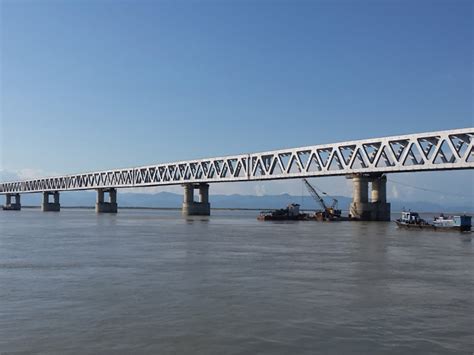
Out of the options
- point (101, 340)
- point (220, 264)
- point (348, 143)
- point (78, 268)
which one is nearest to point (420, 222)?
point (348, 143)

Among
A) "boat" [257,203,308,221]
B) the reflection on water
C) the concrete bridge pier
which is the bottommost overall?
"boat" [257,203,308,221]

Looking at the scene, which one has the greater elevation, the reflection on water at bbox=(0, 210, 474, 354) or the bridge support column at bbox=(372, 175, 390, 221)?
the bridge support column at bbox=(372, 175, 390, 221)

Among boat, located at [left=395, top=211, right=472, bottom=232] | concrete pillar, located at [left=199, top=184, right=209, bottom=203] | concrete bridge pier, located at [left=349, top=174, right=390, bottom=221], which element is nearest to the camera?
boat, located at [left=395, top=211, right=472, bottom=232]

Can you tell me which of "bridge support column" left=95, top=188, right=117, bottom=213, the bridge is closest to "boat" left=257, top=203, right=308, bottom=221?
the bridge

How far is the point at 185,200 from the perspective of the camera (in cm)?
15638

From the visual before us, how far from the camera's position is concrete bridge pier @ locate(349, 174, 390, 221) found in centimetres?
10731

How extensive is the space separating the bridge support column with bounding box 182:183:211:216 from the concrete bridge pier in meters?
55.9

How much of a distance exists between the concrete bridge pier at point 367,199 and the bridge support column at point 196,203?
55.9m

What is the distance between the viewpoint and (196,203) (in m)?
155

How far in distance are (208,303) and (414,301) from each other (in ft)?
25.2

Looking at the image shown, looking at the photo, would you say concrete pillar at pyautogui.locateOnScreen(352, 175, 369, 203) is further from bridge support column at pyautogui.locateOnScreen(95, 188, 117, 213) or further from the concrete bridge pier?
bridge support column at pyautogui.locateOnScreen(95, 188, 117, 213)

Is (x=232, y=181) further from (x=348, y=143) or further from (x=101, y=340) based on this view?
(x=101, y=340)

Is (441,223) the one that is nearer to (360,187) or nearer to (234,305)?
(360,187)

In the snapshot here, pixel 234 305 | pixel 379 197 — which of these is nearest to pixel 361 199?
pixel 379 197
